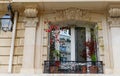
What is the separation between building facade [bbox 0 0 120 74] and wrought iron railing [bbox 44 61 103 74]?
13 cm

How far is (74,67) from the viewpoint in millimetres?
6754

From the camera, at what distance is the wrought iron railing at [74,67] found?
6.66 meters

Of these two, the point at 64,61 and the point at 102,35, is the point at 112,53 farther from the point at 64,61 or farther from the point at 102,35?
the point at 64,61

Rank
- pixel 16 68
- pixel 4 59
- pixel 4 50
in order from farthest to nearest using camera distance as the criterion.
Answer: pixel 4 50 → pixel 4 59 → pixel 16 68

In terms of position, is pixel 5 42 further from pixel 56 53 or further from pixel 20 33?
pixel 56 53

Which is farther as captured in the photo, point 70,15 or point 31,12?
point 70,15

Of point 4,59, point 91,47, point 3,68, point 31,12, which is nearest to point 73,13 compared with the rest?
point 91,47

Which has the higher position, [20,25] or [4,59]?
[20,25]

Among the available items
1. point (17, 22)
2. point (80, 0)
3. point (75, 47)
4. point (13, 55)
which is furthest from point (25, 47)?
point (80, 0)

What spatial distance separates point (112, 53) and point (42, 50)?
1856 mm

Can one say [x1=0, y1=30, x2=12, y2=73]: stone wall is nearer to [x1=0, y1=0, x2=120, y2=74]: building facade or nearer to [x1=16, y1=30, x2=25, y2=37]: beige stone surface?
[x1=0, y1=0, x2=120, y2=74]: building facade

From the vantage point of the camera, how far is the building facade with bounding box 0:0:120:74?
264 inches

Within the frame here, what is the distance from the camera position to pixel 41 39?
23.0ft

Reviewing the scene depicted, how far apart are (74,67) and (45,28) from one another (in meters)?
1.38
